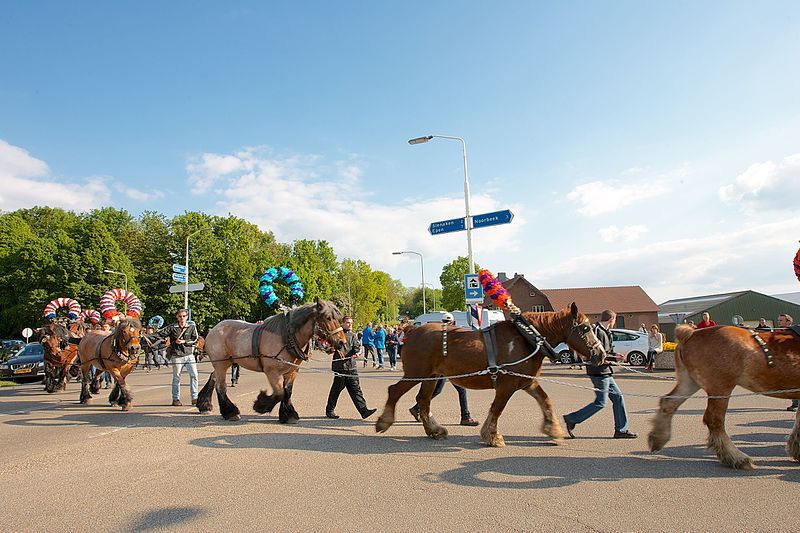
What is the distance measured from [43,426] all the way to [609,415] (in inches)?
398

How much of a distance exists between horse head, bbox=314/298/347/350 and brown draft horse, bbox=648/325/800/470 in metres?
5.14

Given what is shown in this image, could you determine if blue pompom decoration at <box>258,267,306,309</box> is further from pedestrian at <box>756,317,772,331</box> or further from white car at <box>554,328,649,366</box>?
white car at <box>554,328,649,366</box>

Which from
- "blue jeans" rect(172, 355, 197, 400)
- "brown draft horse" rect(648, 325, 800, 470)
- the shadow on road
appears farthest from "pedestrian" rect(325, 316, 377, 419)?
"brown draft horse" rect(648, 325, 800, 470)

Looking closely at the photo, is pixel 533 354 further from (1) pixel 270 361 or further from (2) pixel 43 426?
(2) pixel 43 426

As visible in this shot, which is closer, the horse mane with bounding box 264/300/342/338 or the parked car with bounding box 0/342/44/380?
the horse mane with bounding box 264/300/342/338

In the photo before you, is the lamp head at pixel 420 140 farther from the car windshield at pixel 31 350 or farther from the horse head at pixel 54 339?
the car windshield at pixel 31 350

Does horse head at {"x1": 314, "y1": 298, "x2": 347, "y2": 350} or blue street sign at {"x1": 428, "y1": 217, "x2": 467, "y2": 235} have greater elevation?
blue street sign at {"x1": 428, "y1": 217, "x2": 467, "y2": 235}

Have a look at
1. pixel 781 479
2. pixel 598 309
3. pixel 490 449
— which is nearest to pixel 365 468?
pixel 490 449

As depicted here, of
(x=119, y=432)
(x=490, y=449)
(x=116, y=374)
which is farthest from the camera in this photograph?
(x=116, y=374)

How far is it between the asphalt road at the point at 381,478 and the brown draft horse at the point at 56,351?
613cm

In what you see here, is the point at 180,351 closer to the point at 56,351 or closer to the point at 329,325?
the point at 329,325

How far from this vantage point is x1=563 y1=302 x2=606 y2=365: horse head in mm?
6887

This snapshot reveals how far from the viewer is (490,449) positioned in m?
6.71

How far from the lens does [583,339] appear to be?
22.9 feet
